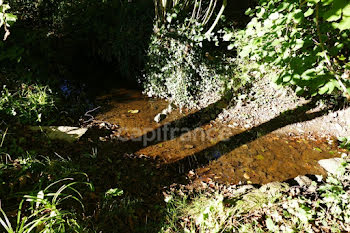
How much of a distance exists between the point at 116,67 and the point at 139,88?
126 centimetres

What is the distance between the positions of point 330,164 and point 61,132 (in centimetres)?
452

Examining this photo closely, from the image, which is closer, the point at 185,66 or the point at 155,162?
the point at 155,162

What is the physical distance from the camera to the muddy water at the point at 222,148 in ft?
11.9

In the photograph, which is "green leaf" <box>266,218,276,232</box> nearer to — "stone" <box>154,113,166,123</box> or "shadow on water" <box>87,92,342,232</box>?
"shadow on water" <box>87,92,342,232</box>

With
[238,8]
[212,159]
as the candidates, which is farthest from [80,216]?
[238,8]

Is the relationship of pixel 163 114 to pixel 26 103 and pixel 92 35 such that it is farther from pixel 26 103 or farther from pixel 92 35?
pixel 92 35

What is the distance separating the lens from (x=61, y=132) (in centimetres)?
396

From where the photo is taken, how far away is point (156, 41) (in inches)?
209

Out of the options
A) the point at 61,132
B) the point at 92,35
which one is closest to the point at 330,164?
the point at 61,132

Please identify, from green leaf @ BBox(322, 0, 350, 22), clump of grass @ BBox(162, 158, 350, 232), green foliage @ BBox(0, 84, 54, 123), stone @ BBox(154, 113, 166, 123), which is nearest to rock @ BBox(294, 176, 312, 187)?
clump of grass @ BBox(162, 158, 350, 232)

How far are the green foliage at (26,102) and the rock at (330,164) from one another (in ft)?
16.0

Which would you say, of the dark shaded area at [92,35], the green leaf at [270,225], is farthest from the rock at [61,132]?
the green leaf at [270,225]

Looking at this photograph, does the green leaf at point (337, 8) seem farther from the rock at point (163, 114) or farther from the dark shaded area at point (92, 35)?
the dark shaded area at point (92, 35)

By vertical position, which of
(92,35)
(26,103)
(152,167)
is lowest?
(152,167)
